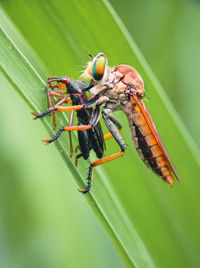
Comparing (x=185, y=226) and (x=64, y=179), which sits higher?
(x=64, y=179)

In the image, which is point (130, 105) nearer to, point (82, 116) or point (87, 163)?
point (82, 116)

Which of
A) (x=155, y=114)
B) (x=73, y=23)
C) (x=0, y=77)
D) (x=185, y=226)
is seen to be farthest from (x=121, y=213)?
(x=0, y=77)

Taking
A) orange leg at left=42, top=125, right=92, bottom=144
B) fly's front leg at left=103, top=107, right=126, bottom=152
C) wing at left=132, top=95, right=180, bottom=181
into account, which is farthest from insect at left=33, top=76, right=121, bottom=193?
wing at left=132, top=95, right=180, bottom=181

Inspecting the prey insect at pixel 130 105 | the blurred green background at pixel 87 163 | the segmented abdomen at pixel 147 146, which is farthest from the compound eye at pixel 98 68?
the segmented abdomen at pixel 147 146

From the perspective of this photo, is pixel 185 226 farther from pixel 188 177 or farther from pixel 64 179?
pixel 64 179

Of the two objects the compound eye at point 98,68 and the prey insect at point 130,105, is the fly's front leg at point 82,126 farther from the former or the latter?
the compound eye at point 98,68

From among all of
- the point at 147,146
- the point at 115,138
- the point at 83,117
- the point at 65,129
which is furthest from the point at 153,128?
the point at 65,129
